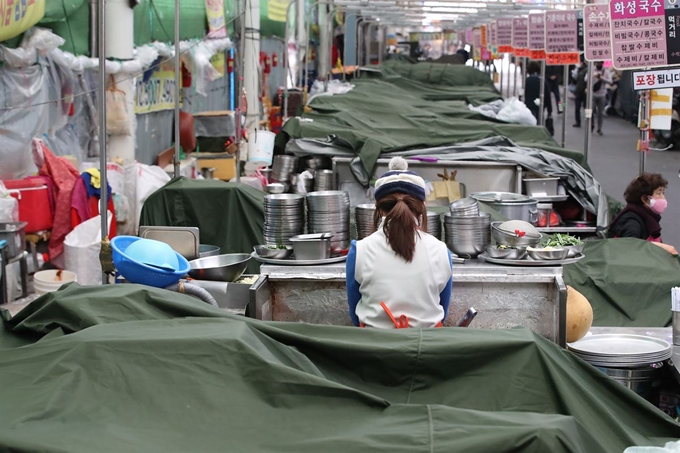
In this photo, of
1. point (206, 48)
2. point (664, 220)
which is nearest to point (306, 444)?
point (664, 220)

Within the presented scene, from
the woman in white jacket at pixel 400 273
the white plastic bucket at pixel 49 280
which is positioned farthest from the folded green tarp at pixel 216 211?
the woman in white jacket at pixel 400 273

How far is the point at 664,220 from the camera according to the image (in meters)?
13.6

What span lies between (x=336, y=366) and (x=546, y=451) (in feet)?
3.11

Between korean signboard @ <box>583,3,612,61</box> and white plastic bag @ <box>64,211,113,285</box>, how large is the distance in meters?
5.79

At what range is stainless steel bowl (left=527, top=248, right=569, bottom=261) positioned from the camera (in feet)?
17.9

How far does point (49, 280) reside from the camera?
335 inches

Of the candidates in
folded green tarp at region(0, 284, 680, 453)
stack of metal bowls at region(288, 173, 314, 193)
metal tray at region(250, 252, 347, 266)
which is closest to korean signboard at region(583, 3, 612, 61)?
stack of metal bowls at region(288, 173, 314, 193)

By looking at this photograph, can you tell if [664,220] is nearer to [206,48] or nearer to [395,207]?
[206,48]

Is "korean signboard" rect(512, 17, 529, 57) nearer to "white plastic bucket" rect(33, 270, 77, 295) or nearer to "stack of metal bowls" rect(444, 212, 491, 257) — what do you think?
"white plastic bucket" rect(33, 270, 77, 295)

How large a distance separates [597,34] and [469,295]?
250 inches

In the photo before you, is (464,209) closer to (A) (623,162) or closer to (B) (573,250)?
(B) (573,250)

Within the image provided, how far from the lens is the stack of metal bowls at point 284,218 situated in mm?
5914

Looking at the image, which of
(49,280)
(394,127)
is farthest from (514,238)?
(394,127)

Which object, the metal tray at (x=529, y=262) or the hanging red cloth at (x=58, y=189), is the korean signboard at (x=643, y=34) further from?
the hanging red cloth at (x=58, y=189)
